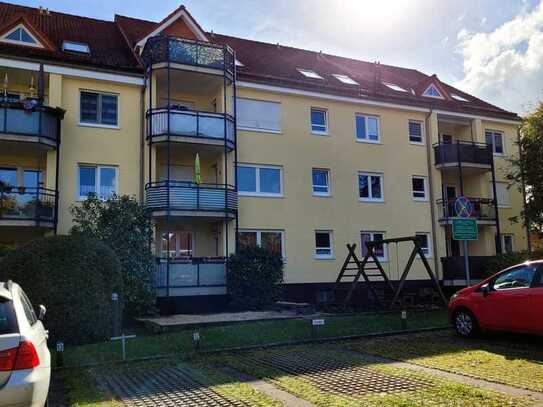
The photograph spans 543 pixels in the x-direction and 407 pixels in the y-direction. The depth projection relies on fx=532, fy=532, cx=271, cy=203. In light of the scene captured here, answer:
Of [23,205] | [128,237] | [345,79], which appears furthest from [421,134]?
[23,205]

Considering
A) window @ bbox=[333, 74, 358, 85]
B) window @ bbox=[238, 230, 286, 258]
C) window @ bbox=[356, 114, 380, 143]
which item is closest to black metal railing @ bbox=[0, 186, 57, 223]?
window @ bbox=[238, 230, 286, 258]

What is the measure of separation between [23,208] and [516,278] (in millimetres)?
14947

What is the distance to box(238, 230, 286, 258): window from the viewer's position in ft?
70.7

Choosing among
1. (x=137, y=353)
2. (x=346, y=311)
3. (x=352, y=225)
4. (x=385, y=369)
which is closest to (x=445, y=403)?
(x=385, y=369)

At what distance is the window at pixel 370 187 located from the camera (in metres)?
24.6

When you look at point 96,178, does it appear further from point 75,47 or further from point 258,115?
point 258,115

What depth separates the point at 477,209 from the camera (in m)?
26.1

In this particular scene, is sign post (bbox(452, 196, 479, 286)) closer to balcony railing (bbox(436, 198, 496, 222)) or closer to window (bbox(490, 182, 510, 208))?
balcony railing (bbox(436, 198, 496, 222))

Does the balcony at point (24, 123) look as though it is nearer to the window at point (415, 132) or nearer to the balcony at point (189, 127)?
the balcony at point (189, 127)

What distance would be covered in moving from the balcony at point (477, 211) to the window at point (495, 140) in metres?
3.93

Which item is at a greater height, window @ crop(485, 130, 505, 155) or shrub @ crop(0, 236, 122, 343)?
window @ crop(485, 130, 505, 155)

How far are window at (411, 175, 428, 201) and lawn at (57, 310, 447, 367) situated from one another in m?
11.2

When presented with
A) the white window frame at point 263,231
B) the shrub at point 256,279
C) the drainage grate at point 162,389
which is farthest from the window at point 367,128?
the drainage grate at point 162,389

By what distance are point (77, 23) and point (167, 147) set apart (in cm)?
917
